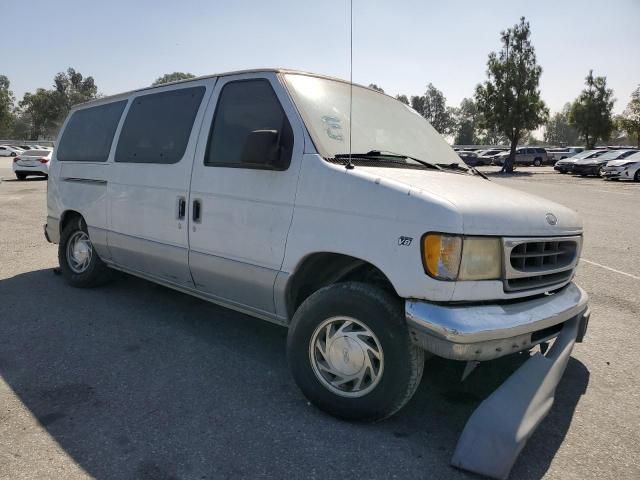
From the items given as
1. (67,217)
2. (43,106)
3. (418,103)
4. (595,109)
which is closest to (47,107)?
(43,106)

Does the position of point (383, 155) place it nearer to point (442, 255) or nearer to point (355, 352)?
point (442, 255)

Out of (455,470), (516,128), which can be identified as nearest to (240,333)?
(455,470)

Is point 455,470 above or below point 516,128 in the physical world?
below

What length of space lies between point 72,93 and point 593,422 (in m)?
119

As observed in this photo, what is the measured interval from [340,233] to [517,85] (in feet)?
128

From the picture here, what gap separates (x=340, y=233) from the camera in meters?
2.91

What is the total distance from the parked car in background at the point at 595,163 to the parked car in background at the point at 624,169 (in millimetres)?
2708

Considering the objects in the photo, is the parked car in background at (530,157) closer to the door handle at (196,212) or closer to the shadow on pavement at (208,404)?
the shadow on pavement at (208,404)

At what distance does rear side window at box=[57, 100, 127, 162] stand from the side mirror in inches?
93.6

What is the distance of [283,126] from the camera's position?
10.7ft

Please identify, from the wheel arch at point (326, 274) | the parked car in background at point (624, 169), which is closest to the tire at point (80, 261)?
the wheel arch at point (326, 274)

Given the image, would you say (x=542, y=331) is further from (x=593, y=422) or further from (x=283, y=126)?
(x=283, y=126)

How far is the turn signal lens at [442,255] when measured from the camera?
2539 mm

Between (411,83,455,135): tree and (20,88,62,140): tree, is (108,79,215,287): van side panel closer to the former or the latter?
(20,88,62,140): tree
